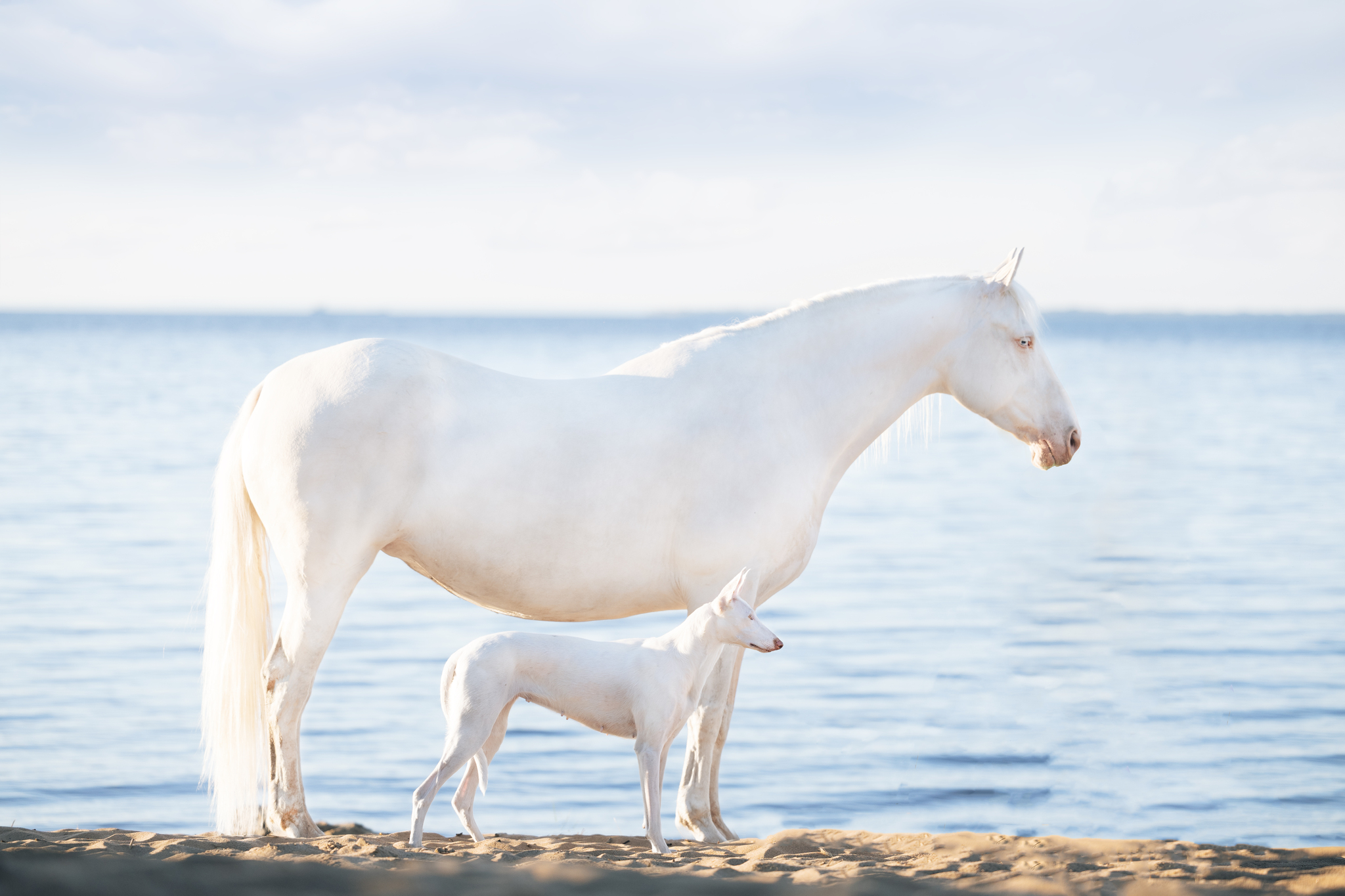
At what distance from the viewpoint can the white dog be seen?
4094 mm

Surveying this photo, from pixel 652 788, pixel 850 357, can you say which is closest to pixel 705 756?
pixel 652 788

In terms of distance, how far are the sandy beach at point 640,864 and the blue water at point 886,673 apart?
1.97m

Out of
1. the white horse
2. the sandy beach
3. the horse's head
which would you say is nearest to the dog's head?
the white horse

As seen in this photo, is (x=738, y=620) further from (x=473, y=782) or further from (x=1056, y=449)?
(x=1056, y=449)

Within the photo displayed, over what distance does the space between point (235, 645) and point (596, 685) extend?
1591mm

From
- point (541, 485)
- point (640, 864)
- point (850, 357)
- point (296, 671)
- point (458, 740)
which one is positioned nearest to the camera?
point (640, 864)

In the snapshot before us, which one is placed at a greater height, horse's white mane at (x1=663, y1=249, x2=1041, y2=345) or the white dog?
horse's white mane at (x1=663, y1=249, x2=1041, y2=345)

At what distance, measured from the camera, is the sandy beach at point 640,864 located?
2.97 meters

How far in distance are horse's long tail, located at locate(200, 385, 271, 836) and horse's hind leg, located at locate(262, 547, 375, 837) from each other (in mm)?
265

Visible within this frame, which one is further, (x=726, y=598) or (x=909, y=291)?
(x=909, y=291)

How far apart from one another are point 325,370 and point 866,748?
15.4 ft

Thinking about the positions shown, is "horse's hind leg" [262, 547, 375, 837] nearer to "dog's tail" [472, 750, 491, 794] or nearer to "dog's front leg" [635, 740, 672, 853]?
"dog's tail" [472, 750, 491, 794]

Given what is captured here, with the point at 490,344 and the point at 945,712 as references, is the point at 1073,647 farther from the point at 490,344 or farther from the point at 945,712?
the point at 490,344

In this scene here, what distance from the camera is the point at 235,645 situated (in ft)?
15.7
